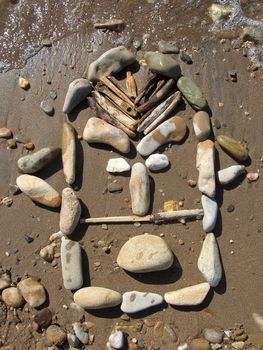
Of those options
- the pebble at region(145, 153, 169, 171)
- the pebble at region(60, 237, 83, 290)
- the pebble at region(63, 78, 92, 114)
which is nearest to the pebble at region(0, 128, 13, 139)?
the pebble at region(63, 78, 92, 114)

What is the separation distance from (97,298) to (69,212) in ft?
2.21

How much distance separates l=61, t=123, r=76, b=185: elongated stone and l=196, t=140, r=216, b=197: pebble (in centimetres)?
97

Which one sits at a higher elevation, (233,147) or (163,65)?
(163,65)

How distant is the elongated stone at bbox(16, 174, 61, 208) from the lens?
142 inches

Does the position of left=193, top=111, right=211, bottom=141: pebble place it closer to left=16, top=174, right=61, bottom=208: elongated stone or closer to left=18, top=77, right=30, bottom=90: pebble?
left=16, top=174, right=61, bottom=208: elongated stone

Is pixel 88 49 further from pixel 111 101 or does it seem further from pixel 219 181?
pixel 219 181

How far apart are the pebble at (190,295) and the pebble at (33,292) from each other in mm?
967

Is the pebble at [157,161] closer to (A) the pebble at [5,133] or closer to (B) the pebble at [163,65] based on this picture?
(B) the pebble at [163,65]

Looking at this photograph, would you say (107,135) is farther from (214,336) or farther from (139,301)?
(214,336)

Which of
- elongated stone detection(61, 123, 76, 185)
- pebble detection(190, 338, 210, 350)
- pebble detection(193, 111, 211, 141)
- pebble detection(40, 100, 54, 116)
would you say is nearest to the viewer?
pebble detection(190, 338, 210, 350)

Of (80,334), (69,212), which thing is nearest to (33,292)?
(80,334)

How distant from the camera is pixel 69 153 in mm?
3609

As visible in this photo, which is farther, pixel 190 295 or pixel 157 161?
pixel 157 161

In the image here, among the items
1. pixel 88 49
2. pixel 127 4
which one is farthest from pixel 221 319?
pixel 127 4
